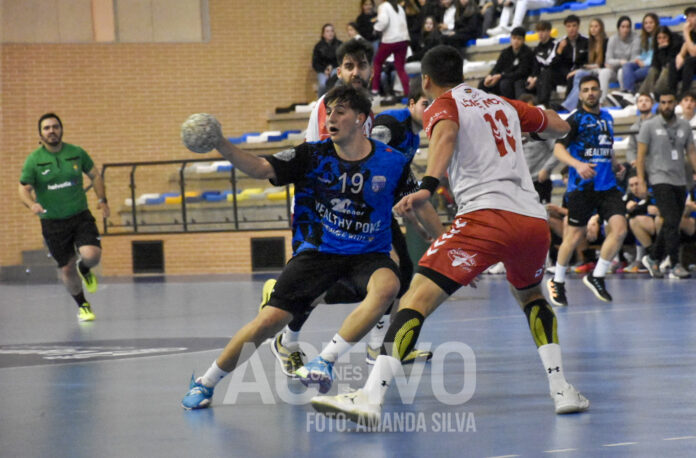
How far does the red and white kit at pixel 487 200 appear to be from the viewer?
17.4 ft

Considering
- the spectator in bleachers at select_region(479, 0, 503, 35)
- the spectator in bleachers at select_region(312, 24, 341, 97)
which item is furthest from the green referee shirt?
the spectator in bleachers at select_region(479, 0, 503, 35)

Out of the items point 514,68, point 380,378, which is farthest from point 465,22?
point 380,378

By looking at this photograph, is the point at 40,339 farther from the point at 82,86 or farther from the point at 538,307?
the point at 82,86

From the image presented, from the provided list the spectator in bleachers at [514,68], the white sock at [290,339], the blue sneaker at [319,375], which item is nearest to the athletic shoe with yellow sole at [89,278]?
the white sock at [290,339]

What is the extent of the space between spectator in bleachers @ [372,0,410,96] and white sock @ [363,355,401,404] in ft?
51.7

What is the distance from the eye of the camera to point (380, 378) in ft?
16.4

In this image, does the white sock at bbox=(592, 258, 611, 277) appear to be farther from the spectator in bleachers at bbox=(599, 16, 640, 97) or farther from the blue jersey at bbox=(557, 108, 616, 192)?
the spectator in bleachers at bbox=(599, 16, 640, 97)

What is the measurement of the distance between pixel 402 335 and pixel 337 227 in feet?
3.39

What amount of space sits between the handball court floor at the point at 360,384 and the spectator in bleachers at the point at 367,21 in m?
10.7

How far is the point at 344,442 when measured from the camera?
4832 mm

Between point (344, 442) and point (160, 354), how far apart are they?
3739mm

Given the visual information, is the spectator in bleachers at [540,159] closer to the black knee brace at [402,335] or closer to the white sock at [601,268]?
the white sock at [601,268]

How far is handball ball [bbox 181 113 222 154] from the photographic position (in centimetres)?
490

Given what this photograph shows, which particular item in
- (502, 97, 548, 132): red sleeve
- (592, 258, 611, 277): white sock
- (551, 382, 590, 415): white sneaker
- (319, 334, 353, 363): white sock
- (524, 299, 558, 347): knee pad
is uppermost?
(502, 97, 548, 132): red sleeve
